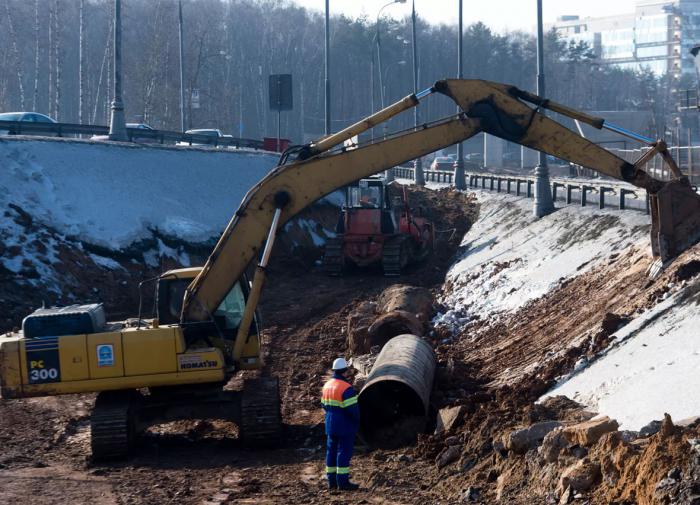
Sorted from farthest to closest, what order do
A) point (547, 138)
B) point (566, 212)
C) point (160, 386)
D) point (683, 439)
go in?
point (566, 212) < point (547, 138) < point (160, 386) < point (683, 439)

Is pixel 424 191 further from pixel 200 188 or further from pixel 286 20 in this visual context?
pixel 286 20

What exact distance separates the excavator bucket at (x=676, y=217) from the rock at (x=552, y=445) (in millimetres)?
6895

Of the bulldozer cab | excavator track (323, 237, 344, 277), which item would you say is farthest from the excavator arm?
the bulldozer cab

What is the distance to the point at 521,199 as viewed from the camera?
118ft

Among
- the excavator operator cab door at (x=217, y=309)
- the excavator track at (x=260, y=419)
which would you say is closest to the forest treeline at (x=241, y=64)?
the excavator operator cab door at (x=217, y=309)

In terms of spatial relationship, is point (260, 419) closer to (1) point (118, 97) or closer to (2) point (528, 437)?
(2) point (528, 437)

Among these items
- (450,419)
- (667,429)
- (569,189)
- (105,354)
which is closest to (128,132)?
(569,189)

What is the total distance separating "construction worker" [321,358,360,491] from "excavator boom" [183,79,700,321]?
2.71 meters

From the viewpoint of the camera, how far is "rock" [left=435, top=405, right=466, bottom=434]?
1270 centimetres

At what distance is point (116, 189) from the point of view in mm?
31703

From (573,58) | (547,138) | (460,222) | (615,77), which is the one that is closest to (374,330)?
(547,138)

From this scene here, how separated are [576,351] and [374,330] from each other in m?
5.31

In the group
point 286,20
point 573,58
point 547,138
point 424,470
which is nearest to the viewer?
point 424,470

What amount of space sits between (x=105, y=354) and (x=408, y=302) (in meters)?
9.32
